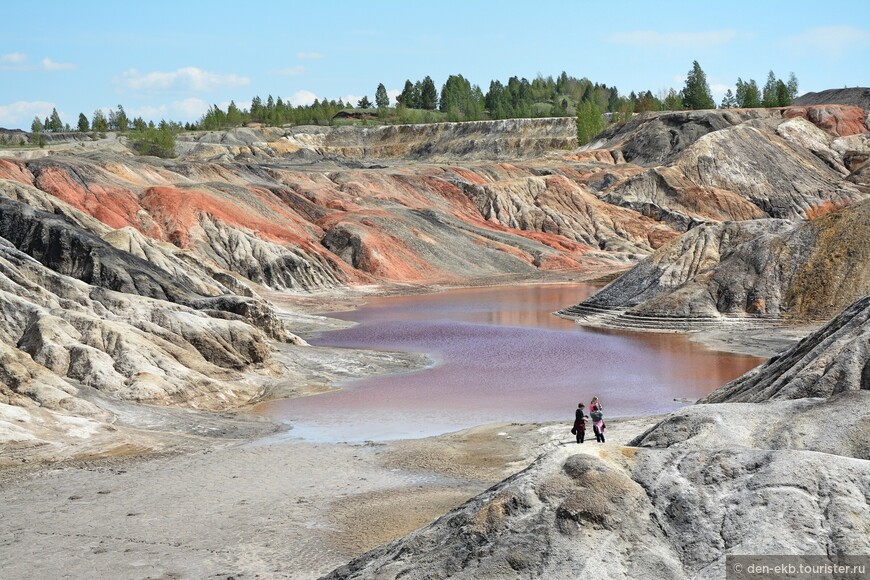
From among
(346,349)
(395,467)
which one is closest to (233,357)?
(346,349)

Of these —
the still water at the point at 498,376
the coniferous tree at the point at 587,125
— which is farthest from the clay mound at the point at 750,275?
the coniferous tree at the point at 587,125

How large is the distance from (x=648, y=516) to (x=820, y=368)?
905 cm

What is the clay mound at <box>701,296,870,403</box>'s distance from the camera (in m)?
18.8

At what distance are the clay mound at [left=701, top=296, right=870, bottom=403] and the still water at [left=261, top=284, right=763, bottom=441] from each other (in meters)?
6.95

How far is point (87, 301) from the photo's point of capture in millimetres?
37281

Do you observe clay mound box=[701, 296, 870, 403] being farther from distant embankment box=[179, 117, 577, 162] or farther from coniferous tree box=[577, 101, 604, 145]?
distant embankment box=[179, 117, 577, 162]

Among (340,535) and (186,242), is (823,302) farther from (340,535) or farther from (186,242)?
(186,242)

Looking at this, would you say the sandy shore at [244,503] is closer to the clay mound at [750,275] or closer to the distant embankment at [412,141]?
the clay mound at [750,275]

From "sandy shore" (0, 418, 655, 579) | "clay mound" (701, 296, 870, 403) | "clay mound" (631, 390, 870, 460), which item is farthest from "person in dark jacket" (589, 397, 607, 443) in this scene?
"clay mound" (631, 390, 870, 460)

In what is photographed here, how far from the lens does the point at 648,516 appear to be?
12.2 m

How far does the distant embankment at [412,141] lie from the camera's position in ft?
558

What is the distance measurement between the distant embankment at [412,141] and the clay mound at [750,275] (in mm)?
107260

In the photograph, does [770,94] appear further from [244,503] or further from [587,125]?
[244,503]

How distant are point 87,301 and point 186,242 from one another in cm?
4233
